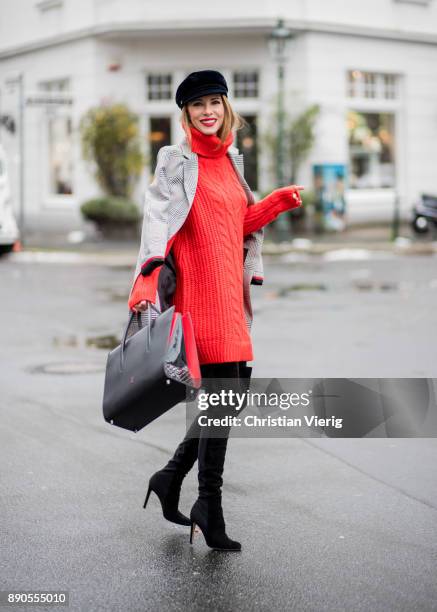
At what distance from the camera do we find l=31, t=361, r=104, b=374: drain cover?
845cm

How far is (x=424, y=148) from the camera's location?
1085 inches

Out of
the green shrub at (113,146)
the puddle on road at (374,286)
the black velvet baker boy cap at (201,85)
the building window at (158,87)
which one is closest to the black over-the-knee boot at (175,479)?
the black velvet baker boy cap at (201,85)

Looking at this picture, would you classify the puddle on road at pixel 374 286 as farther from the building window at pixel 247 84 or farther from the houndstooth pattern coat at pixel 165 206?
the building window at pixel 247 84

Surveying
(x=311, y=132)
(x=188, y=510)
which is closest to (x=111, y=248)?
(x=311, y=132)

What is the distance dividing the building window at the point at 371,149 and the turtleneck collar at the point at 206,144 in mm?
22283

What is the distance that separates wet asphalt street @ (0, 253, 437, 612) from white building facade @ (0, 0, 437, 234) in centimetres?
1614

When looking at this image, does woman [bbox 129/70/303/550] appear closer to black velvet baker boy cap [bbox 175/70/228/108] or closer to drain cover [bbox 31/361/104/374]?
black velvet baker boy cap [bbox 175/70/228/108]

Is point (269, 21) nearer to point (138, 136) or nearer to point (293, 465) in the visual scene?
point (138, 136)

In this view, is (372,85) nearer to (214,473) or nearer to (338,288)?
(338,288)

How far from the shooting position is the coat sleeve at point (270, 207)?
172 inches

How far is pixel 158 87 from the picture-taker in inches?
1012

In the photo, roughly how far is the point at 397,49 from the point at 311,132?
13.8ft

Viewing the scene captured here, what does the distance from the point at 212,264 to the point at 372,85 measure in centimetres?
2338

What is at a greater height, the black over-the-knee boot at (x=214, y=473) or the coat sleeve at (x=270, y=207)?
the coat sleeve at (x=270, y=207)
